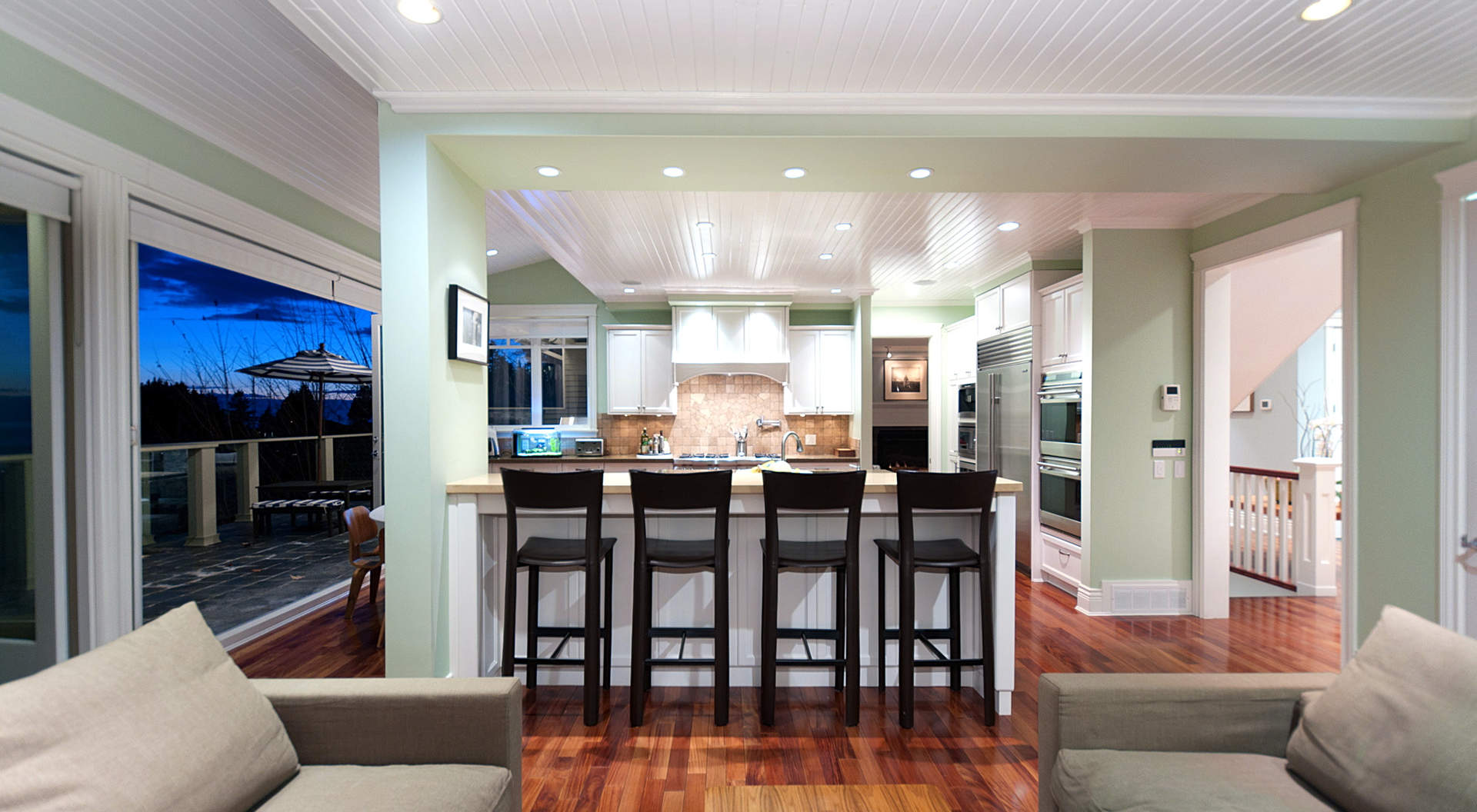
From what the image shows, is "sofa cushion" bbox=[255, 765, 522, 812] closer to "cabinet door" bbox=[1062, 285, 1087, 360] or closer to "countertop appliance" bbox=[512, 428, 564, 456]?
"cabinet door" bbox=[1062, 285, 1087, 360]

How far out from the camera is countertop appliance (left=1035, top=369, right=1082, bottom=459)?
4387 mm

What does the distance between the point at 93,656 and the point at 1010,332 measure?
5.53m

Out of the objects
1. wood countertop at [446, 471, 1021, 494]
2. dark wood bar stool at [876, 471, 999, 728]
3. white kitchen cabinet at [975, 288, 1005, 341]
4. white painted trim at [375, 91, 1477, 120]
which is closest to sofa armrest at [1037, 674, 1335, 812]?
dark wood bar stool at [876, 471, 999, 728]

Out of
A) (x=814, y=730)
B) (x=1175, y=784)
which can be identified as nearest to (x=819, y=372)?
(x=814, y=730)

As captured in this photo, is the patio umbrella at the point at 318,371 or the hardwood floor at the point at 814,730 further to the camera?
the patio umbrella at the point at 318,371

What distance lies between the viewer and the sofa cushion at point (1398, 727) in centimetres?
121

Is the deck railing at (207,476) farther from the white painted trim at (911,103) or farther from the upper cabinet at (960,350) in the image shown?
the upper cabinet at (960,350)

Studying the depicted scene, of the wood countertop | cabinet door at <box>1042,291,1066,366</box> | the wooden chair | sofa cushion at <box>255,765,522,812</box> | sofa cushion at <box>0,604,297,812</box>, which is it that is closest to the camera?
sofa cushion at <box>0,604,297,812</box>

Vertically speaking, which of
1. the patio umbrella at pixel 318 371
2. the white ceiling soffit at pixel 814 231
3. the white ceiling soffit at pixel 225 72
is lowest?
the patio umbrella at pixel 318 371

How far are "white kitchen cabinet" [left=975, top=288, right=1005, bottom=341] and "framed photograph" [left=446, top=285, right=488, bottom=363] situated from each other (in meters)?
4.31

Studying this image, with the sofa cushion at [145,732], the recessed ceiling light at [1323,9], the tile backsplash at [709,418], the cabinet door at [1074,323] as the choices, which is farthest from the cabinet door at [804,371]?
the sofa cushion at [145,732]

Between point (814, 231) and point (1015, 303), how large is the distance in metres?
1.97

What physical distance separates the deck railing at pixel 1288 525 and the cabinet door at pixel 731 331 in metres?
4.48

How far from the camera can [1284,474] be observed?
4.79m
